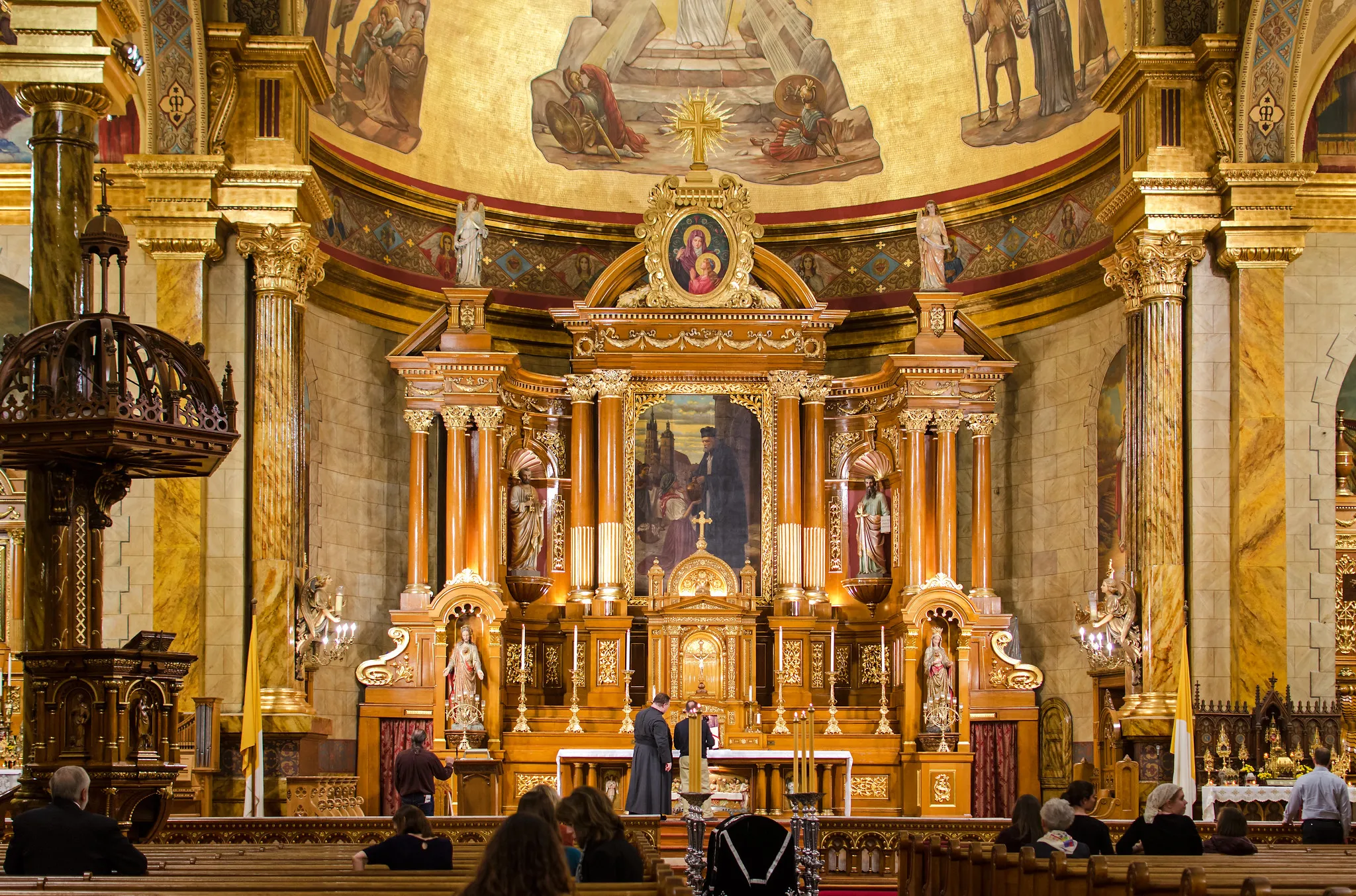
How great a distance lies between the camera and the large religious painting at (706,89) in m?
24.2

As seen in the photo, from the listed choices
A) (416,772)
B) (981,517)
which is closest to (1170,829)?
(416,772)

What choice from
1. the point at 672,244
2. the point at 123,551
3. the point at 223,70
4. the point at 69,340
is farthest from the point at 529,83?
the point at 69,340

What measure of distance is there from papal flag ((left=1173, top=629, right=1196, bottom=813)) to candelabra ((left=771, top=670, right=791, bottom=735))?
18.0 ft

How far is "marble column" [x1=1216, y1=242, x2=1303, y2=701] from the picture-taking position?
55.0ft

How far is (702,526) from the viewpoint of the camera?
21984 millimetres

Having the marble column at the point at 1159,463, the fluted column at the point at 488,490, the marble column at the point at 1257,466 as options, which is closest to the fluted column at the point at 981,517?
the marble column at the point at 1159,463

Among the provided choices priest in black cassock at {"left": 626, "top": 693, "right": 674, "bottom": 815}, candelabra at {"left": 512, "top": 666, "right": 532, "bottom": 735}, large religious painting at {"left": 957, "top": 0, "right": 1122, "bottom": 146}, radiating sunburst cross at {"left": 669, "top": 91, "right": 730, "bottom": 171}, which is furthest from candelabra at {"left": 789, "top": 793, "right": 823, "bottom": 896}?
radiating sunburst cross at {"left": 669, "top": 91, "right": 730, "bottom": 171}

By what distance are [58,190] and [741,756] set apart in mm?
9775

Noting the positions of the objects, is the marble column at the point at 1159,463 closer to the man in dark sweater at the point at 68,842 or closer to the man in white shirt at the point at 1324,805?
the man in white shirt at the point at 1324,805

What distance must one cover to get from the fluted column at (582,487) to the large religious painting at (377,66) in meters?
4.13

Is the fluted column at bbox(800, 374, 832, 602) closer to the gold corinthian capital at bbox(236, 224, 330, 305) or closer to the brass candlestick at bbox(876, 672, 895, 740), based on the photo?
the brass candlestick at bbox(876, 672, 895, 740)

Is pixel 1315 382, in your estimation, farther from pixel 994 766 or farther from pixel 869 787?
pixel 869 787

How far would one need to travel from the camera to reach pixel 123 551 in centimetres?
1673

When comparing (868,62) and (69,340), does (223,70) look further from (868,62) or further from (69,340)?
(868,62)
